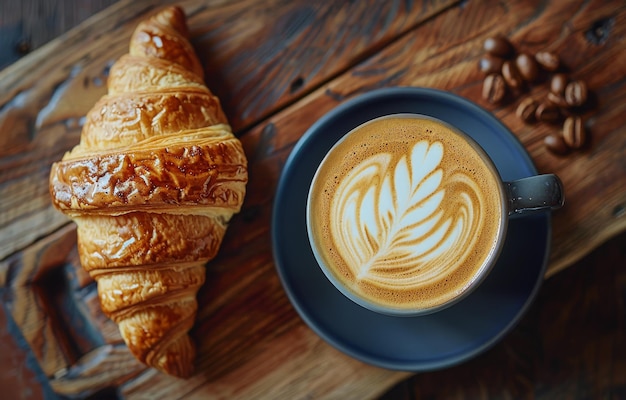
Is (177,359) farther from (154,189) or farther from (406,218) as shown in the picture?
(406,218)

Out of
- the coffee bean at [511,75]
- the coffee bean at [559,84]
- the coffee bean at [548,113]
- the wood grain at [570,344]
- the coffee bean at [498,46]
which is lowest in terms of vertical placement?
the wood grain at [570,344]

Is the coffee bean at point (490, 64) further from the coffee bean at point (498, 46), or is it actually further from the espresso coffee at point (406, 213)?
the espresso coffee at point (406, 213)

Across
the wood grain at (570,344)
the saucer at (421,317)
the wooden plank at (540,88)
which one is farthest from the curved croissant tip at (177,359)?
the wood grain at (570,344)

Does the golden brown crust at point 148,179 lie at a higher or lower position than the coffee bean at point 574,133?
higher

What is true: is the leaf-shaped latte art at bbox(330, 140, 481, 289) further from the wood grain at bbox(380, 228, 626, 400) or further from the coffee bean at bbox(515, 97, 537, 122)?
the wood grain at bbox(380, 228, 626, 400)

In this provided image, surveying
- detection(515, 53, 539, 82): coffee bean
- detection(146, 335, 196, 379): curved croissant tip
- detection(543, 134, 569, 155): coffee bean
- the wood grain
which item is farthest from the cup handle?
detection(146, 335, 196, 379): curved croissant tip

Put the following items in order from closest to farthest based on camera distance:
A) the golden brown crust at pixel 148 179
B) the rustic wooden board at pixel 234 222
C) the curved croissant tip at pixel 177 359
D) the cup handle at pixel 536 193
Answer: the cup handle at pixel 536 193
the golden brown crust at pixel 148 179
the curved croissant tip at pixel 177 359
the rustic wooden board at pixel 234 222

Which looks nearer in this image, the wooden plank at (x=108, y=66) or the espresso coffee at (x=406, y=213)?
the espresso coffee at (x=406, y=213)

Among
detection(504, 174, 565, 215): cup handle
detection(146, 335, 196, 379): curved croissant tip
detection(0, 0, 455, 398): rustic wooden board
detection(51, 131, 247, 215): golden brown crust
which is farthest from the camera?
detection(0, 0, 455, 398): rustic wooden board
